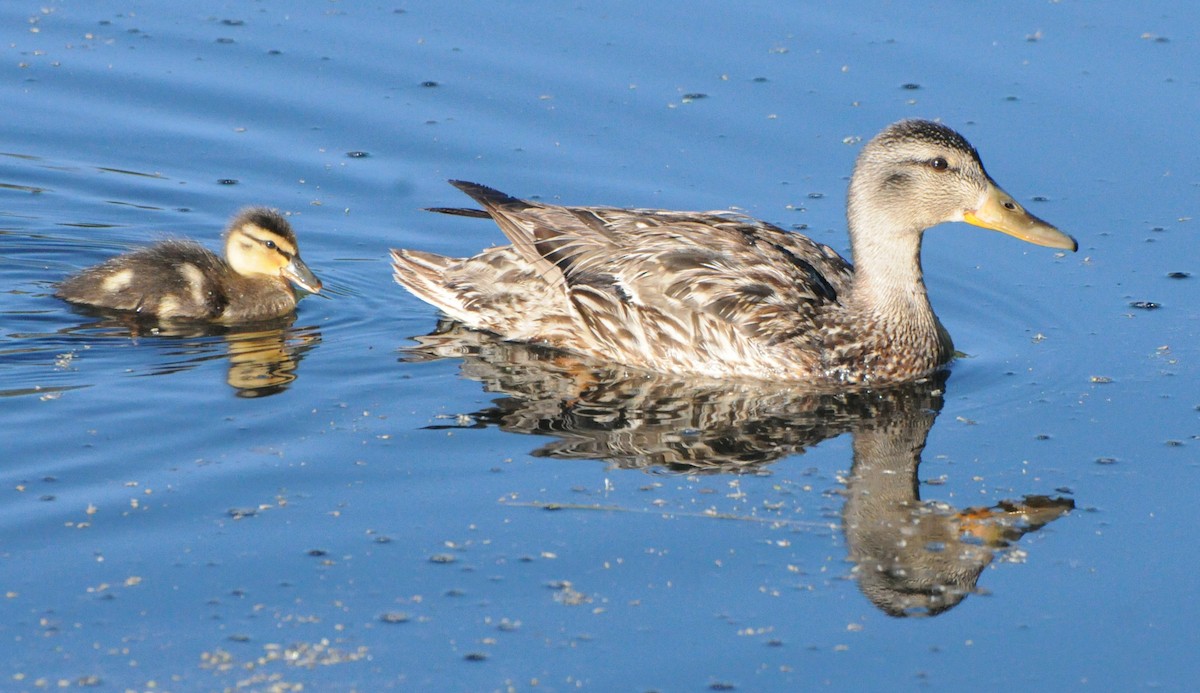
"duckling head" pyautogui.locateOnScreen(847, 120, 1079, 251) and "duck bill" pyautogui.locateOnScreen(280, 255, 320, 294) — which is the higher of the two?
"duckling head" pyautogui.locateOnScreen(847, 120, 1079, 251)

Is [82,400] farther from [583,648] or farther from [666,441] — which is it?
[583,648]

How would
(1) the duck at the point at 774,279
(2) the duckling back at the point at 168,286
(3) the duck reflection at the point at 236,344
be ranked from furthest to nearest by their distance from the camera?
(2) the duckling back at the point at 168,286 → (1) the duck at the point at 774,279 → (3) the duck reflection at the point at 236,344

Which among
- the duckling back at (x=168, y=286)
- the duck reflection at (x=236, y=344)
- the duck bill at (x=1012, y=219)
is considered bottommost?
the duck reflection at (x=236, y=344)

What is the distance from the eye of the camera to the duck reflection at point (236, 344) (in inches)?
324

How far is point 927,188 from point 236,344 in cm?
359

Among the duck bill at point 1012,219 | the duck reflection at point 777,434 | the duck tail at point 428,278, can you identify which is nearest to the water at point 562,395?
the duck reflection at point 777,434

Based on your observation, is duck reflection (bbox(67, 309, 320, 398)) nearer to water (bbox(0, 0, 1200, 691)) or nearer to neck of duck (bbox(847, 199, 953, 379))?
water (bbox(0, 0, 1200, 691))

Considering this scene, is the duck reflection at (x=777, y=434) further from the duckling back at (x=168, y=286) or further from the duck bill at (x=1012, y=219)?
the duckling back at (x=168, y=286)

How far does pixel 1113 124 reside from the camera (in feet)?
35.4

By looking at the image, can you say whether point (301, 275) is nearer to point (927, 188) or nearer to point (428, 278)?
point (428, 278)

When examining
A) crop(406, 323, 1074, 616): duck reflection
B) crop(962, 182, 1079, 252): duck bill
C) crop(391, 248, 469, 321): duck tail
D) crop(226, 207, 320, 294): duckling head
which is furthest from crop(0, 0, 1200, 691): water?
crop(962, 182, 1079, 252): duck bill

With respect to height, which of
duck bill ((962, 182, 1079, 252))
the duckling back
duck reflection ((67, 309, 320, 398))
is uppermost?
duck bill ((962, 182, 1079, 252))

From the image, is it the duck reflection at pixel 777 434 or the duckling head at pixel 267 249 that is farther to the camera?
the duckling head at pixel 267 249

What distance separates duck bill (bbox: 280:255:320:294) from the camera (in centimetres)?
911
